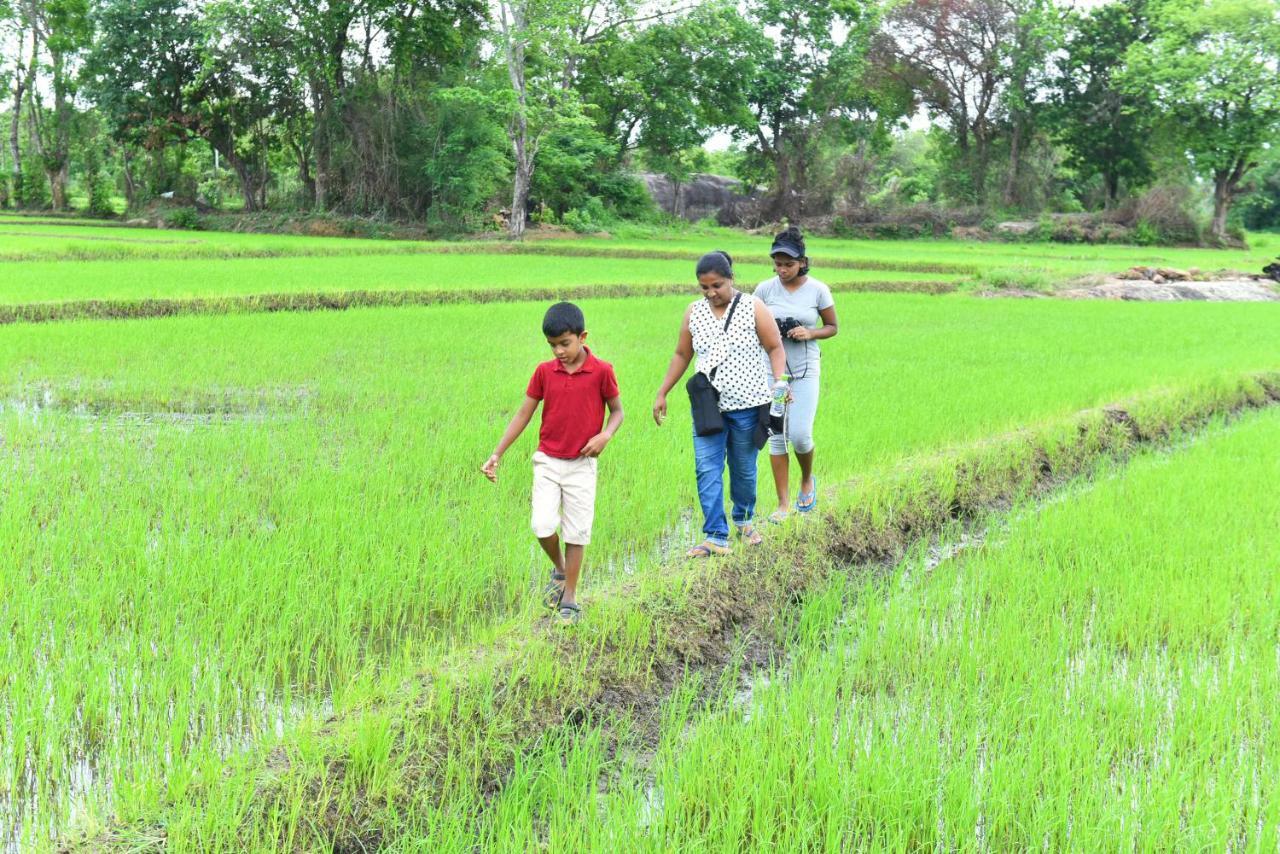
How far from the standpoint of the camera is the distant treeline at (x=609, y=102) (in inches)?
910

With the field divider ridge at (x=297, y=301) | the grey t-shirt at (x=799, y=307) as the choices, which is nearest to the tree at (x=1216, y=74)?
the field divider ridge at (x=297, y=301)

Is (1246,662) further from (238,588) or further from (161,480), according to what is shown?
(161,480)

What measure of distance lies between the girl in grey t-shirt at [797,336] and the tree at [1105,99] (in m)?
28.6

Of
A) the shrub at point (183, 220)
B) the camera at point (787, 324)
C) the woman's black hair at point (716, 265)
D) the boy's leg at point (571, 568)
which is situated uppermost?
the shrub at point (183, 220)

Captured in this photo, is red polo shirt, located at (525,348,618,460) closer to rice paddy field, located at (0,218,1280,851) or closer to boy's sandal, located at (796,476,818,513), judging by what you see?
rice paddy field, located at (0,218,1280,851)

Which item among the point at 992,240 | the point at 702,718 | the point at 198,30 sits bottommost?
the point at 702,718

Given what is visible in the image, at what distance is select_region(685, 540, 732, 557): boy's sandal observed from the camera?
3.34 metres

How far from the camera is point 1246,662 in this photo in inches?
99.7

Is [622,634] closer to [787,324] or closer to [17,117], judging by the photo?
[787,324]

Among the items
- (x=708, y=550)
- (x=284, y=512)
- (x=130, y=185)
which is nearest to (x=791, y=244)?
(x=708, y=550)

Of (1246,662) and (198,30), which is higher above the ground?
(198,30)

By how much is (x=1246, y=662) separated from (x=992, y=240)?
28.0m

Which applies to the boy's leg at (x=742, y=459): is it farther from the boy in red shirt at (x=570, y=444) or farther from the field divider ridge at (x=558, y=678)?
the boy in red shirt at (x=570, y=444)

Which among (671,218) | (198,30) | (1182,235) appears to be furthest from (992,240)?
(198,30)
